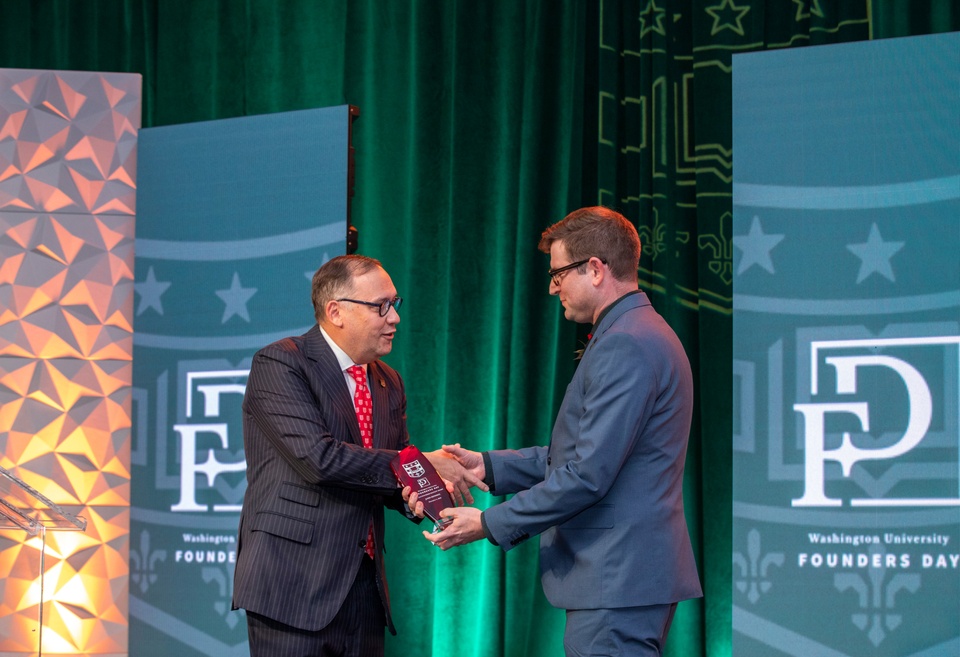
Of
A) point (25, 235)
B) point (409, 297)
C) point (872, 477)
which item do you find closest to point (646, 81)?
point (409, 297)

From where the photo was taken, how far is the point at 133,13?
5863 millimetres

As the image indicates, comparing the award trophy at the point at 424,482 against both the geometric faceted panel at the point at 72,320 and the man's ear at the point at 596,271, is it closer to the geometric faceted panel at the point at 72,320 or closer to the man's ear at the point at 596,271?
the man's ear at the point at 596,271

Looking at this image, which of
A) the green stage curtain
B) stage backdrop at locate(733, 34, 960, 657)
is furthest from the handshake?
the green stage curtain

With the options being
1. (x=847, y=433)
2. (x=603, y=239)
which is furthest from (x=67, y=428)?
(x=847, y=433)

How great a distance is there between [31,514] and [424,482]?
1485 millimetres

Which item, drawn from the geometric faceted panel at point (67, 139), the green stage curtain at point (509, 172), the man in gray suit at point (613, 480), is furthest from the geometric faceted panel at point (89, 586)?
the man in gray suit at point (613, 480)

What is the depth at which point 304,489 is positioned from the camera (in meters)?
2.98

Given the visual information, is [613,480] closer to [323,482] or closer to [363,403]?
[323,482]

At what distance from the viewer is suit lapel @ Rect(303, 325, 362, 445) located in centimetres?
308

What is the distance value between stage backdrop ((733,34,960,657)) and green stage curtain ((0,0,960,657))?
3.91 feet

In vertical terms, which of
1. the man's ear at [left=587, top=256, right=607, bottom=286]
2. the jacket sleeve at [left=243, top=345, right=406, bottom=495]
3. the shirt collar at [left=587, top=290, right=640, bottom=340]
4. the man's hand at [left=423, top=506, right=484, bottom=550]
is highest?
the man's ear at [left=587, top=256, right=607, bottom=286]

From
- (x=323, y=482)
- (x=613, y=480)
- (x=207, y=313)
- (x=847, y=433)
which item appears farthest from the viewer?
(x=207, y=313)

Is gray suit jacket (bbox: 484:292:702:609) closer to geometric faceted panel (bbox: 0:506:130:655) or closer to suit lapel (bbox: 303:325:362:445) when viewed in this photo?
suit lapel (bbox: 303:325:362:445)

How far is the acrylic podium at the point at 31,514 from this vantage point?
11.6 ft
